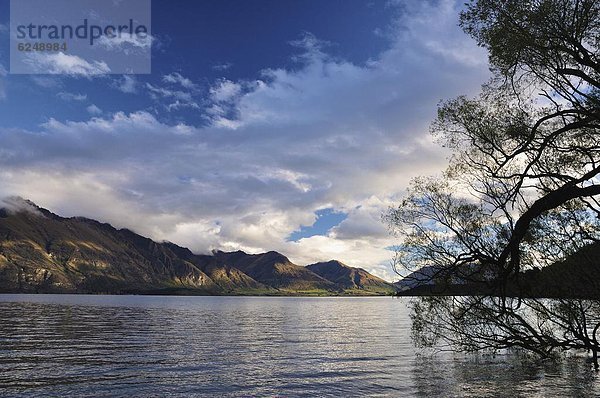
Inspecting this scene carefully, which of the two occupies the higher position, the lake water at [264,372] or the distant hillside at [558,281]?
the distant hillside at [558,281]

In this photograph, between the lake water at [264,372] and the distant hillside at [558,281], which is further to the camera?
the lake water at [264,372]

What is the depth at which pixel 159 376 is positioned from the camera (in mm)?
35719

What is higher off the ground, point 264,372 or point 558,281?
point 558,281

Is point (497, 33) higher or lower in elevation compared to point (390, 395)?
higher

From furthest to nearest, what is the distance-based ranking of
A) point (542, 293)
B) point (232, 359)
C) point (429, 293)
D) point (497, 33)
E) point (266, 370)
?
point (232, 359)
point (266, 370)
point (429, 293)
point (542, 293)
point (497, 33)

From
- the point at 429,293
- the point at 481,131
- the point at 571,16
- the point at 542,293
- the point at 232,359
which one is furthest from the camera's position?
the point at 232,359

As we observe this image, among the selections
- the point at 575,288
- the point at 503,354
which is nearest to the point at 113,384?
the point at 575,288

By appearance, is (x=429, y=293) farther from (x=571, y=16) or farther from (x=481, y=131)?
(x=571, y=16)

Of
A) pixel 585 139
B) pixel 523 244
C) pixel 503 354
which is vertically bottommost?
pixel 503 354

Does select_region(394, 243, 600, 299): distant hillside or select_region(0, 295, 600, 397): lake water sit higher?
select_region(394, 243, 600, 299): distant hillside

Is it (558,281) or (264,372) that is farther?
(264,372)

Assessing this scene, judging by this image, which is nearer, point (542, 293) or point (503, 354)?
point (542, 293)

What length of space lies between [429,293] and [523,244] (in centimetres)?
827

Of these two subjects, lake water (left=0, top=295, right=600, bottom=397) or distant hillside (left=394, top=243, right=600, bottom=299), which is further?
lake water (left=0, top=295, right=600, bottom=397)
